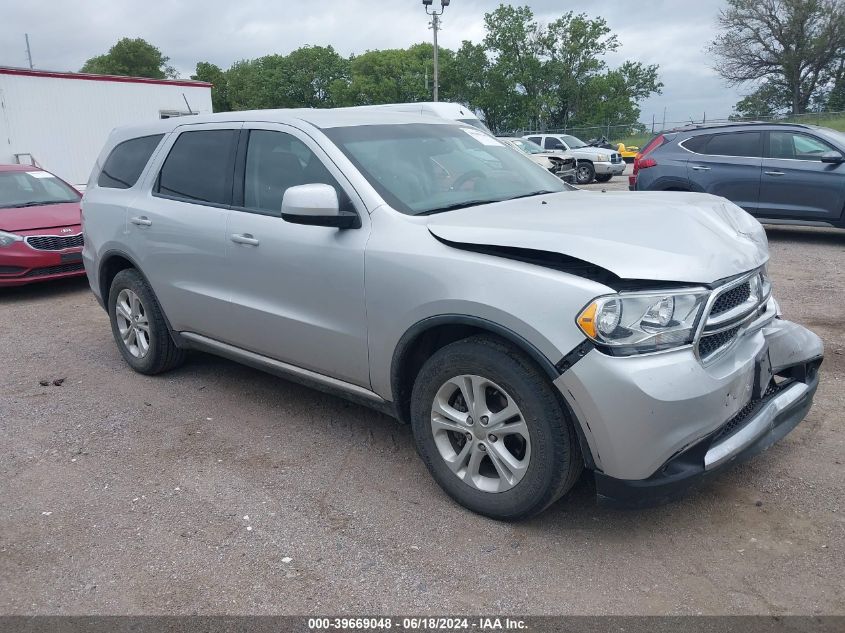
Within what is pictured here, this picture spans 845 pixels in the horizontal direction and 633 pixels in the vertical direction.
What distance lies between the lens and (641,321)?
2.75 meters

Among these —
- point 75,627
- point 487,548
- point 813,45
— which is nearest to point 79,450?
point 75,627

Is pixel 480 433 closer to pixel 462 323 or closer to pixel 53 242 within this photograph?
pixel 462 323

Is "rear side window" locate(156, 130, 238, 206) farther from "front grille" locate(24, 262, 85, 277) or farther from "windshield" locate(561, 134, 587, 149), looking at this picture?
"windshield" locate(561, 134, 587, 149)

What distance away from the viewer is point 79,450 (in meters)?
4.18

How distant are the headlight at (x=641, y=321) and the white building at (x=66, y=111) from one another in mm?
16966

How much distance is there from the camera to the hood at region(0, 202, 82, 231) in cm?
837

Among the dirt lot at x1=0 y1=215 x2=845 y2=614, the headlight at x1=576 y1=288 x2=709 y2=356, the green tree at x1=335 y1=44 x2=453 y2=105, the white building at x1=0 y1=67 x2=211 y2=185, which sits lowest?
the dirt lot at x1=0 y1=215 x2=845 y2=614

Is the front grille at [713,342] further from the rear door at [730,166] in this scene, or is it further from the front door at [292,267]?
the rear door at [730,166]

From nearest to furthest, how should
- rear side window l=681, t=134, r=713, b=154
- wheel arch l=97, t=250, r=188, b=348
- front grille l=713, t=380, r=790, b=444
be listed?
front grille l=713, t=380, r=790, b=444 → wheel arch l=97, t=250, r=188, b=348 → rear side window l=681, t=134, r=713, b=154

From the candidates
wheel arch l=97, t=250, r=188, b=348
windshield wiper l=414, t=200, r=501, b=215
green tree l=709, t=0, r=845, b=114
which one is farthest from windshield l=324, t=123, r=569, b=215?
green tree l=709, t=0, r=845, b=114

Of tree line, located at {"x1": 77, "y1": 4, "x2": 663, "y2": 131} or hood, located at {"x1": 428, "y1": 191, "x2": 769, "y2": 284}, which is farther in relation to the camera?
tree line, located at {"x1": 77, "y1": 4, "x2": 663, "y2": 131}

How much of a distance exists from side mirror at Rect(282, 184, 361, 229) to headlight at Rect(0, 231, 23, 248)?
6022 mm

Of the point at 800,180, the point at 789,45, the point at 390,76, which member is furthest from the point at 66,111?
the point at 390,76

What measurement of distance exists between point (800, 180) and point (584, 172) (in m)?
14.2
